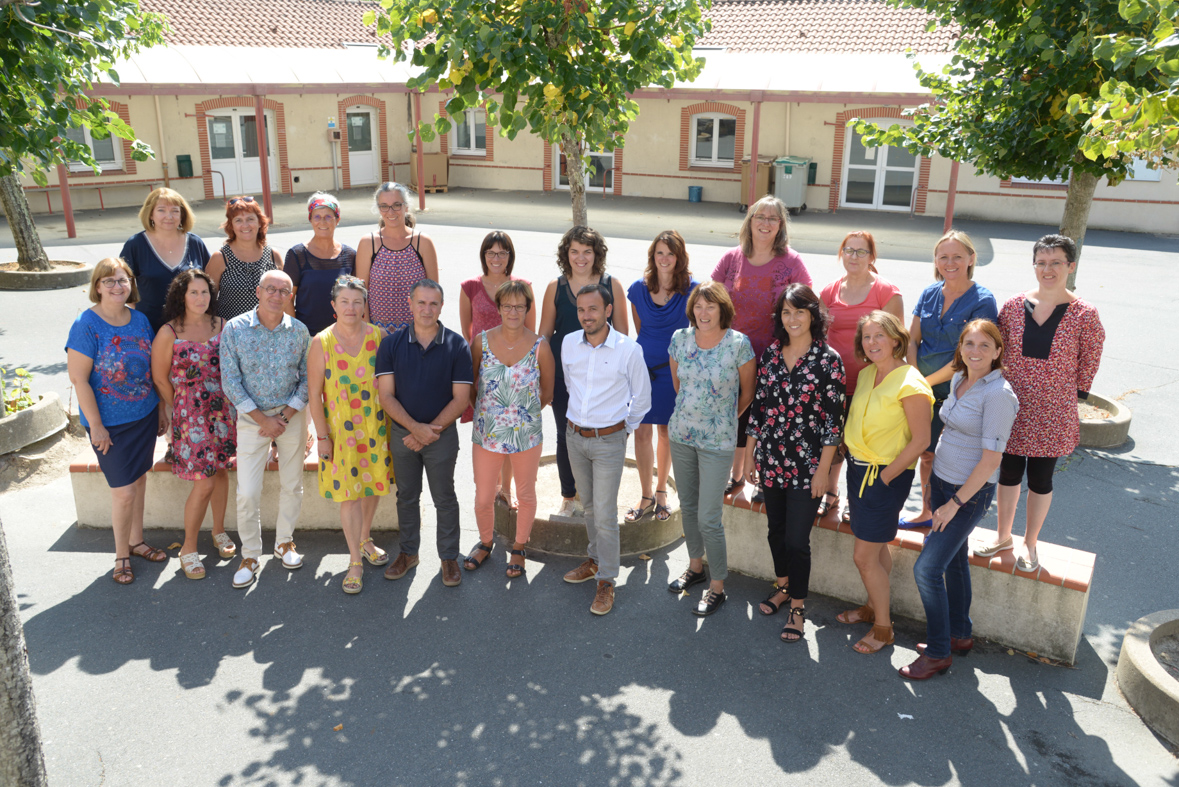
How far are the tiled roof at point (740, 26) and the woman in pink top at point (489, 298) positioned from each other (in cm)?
1699

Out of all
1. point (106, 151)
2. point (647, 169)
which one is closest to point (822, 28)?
point (647, 169)

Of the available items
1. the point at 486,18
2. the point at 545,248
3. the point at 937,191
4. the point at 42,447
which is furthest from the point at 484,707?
the point at 937,191

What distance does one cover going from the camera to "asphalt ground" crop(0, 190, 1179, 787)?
13.1ft

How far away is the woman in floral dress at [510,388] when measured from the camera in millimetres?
5289

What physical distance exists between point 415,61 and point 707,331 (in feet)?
6.94

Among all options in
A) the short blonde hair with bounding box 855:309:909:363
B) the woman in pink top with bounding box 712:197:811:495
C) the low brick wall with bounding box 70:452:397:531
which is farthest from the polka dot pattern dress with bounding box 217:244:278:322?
the short blonde hair with bounding box 855:309:909:363

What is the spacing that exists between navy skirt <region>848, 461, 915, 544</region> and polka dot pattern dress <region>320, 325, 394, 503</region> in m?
2.75

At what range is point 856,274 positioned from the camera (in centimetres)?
530

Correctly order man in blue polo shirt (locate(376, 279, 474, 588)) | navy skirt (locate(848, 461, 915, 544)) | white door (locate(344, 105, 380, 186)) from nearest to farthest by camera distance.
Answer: navy skirt (locate(848, 461, 915, 544)), man in blue polo shirt (locate(376, 279, 474, 588)), white door (locate(344, 105, 380, 186))

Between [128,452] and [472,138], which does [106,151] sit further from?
[128,452]

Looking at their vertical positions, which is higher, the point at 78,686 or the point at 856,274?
the point at 856,274

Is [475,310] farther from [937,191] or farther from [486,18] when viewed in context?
[937,191]

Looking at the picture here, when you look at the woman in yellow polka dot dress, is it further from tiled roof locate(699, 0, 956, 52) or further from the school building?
tiled roof locate(699, 0, 956, 52)

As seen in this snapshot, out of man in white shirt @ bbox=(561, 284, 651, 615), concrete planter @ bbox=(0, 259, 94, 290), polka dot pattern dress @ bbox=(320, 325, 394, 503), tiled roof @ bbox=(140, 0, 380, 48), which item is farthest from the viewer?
tiled roof @ bbox=(140, 0, 380, 48)
